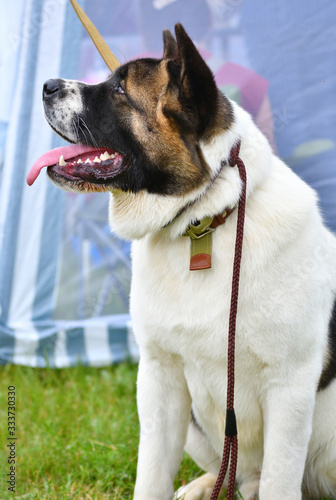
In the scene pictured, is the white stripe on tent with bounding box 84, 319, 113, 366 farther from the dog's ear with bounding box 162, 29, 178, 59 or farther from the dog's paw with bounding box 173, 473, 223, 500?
the dog's ear with bounding box 162, 29, 178, 59

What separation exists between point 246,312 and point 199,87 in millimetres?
742

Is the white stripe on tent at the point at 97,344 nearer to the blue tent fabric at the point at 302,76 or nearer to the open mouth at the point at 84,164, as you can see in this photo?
the blue tent fabric at the point at 302,76

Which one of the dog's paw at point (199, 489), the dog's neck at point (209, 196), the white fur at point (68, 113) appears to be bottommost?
the dog's paw at point (199, 489)

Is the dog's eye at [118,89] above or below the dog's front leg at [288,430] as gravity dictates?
above

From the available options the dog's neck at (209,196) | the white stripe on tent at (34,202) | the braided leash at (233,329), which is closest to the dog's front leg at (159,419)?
the braided leash at (233,329)

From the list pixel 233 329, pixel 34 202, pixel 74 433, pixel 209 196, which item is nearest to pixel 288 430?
pixel 233 329

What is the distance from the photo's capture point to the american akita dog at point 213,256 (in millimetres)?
1967

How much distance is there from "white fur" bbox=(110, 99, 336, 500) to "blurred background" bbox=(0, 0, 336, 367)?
144cm

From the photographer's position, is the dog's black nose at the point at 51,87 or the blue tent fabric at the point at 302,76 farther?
the blue tent fabric at the point at 302,76

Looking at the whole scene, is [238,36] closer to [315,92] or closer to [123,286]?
[315,92]

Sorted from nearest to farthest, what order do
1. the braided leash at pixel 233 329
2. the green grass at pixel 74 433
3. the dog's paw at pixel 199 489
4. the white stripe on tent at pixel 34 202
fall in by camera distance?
the braided leash at pixel 233 329 → the dog's paw at pixel 199 489 → the green grass at pixel 74 433 → the white stripe on tent at pixel 34 202

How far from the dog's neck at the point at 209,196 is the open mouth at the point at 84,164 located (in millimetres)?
98

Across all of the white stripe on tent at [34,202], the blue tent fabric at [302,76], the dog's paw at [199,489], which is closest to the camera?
the dog's paw at [199,489]

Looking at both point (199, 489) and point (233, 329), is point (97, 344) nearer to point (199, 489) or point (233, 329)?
point (199, 489)
